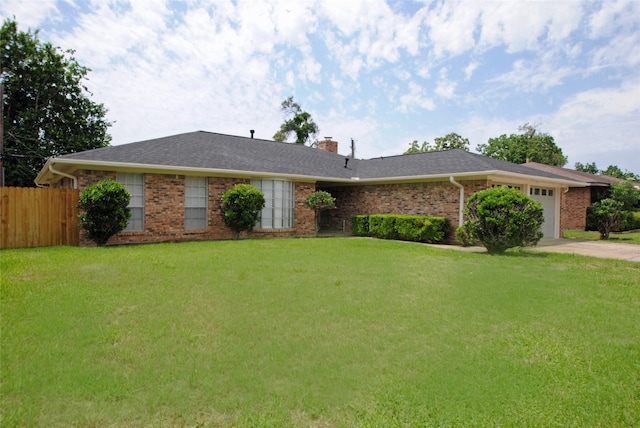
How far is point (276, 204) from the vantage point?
15.5 metres

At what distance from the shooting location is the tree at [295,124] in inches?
1615

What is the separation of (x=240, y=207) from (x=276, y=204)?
2228mm

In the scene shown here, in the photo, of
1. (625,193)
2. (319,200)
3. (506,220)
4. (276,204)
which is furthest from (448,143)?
(506,220)

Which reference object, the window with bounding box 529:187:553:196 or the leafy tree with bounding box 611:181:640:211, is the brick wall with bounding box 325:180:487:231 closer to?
the window with bounding box 529:187:553:196

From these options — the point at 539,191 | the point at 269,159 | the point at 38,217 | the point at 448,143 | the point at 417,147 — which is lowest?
the point at 38,217

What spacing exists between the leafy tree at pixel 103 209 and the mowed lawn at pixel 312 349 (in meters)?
3.50

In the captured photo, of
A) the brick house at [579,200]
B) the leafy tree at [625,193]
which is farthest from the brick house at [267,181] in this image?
the brick house at [579,200]

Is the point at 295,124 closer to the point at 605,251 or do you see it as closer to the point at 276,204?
the point at 276,204

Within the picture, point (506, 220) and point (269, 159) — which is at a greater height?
point (269, 159)

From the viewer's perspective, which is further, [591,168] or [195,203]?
[591,168]

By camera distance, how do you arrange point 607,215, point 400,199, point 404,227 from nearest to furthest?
point 404,227
point 400,199
point 607,215

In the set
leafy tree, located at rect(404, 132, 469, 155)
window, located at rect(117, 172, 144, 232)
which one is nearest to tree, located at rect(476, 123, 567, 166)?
leafy tree, located at rect(404, 132, 469, 155)

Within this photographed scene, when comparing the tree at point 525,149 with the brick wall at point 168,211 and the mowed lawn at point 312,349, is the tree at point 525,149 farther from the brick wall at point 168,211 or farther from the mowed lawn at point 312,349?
the mowed lawn at point 312,349

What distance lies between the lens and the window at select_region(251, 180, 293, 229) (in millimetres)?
15164
